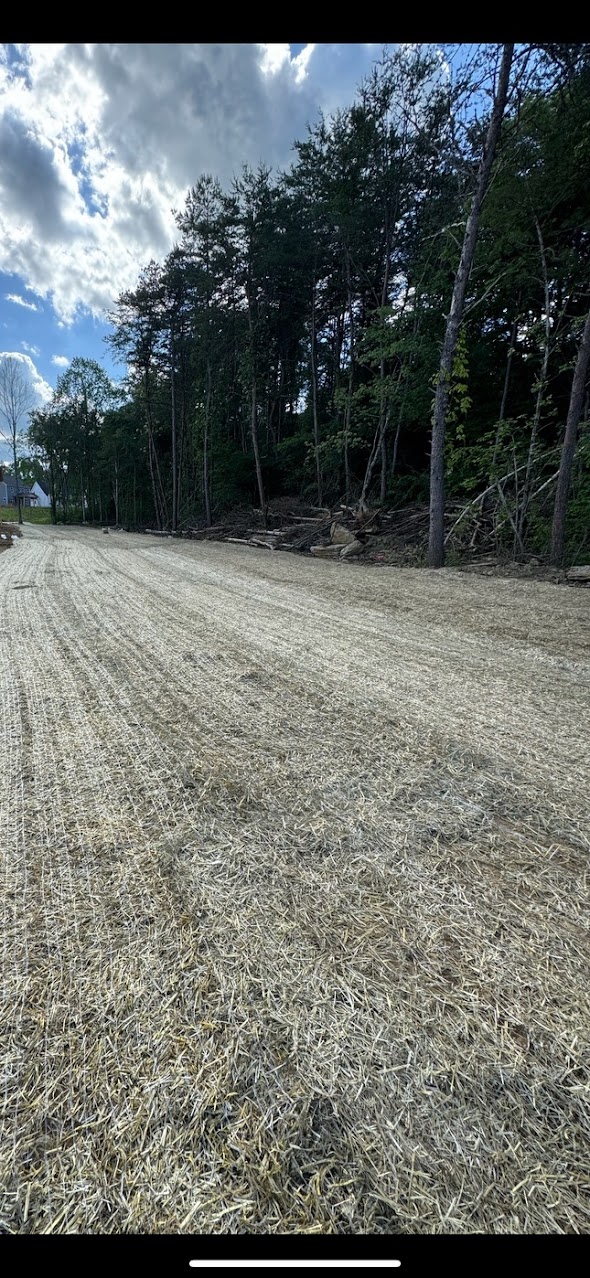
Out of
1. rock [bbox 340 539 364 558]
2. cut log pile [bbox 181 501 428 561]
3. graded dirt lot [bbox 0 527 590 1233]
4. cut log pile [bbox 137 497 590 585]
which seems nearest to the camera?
graded dirt lot [bbox 0 527 590 1233]

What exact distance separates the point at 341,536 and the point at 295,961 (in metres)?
9.85

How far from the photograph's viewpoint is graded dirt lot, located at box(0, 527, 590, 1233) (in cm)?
61

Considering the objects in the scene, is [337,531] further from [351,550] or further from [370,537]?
[351,550]

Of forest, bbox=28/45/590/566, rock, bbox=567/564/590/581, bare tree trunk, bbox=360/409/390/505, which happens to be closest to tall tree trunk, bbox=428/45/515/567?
forest, bbox=28/45/590/566

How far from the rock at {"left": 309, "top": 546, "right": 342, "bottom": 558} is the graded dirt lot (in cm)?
765

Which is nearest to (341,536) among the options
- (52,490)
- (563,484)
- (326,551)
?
(326,551)

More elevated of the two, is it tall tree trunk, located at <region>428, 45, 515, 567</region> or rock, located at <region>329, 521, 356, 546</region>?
tall tree trunk, located at <region>428, 45, 515, 567</region>

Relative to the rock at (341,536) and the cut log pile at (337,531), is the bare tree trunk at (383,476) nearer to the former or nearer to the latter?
the cut log pile at (337,531)

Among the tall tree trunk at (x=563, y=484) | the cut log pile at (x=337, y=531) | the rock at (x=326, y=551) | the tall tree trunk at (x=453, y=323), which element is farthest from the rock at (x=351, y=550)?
the tall tree trunk at (x=563, y=484)

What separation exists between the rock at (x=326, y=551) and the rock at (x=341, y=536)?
0.25m

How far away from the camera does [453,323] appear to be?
7.16 m

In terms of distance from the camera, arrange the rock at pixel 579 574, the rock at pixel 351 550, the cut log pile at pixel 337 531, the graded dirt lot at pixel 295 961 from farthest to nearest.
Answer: the cut log pile at pixel 337 531 < the rock at pixel 351 550 < the rock at pixel 579 574 < the graded dirt lot at pixel 295 961

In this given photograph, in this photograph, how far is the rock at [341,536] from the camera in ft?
32.9

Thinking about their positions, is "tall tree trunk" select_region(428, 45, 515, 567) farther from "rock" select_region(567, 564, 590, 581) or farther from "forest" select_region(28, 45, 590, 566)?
"rock" select_region(567, 564, 590, 581)
